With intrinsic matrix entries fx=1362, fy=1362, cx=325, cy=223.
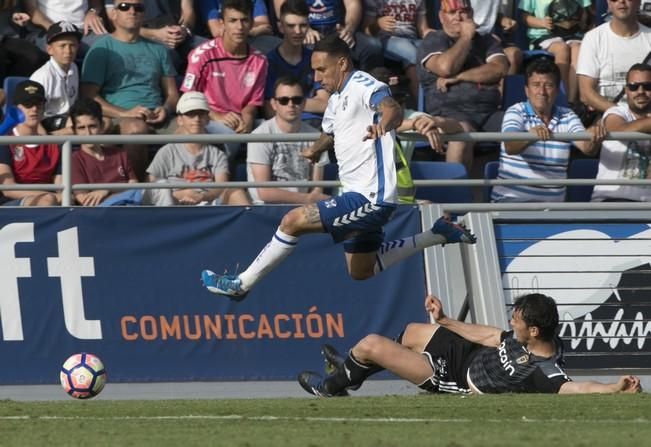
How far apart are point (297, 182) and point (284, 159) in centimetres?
58

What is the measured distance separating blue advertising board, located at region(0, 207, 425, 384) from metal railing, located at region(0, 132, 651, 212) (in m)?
0.22

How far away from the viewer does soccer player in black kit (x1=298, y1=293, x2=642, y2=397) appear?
942 cm

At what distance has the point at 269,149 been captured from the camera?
12.2 m

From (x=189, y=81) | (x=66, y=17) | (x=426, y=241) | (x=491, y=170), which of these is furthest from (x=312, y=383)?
(x=66, y=17)

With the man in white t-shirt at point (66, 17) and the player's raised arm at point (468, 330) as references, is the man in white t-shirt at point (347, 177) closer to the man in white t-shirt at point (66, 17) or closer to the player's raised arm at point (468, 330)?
the player's raised arm at point (468, 330)

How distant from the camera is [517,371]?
31.0 feet

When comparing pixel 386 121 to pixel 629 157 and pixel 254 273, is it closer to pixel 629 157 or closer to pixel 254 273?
pixel 254 273

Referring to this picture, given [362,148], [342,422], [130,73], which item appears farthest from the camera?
[130,73]

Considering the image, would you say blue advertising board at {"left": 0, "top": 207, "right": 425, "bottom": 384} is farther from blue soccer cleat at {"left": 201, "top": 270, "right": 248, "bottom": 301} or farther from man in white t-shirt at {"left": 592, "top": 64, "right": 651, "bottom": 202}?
man in white t-shirt at {"left": 592, "top": 64, "right": 651, "bottom": 202}

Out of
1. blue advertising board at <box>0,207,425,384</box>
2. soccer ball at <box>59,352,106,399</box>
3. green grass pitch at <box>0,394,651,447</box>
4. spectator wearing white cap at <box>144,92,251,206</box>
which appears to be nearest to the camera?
green grass pitch at <box>0,394,651,447</box>

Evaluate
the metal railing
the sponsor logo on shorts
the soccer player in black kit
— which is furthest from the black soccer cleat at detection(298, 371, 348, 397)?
the sponsor logo on shorts

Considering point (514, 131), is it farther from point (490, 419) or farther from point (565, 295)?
point (490, 419)

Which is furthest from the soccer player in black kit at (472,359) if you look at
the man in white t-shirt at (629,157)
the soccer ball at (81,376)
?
the man in white t-shirt at (629,157)

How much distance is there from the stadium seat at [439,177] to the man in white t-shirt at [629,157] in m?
1.25
